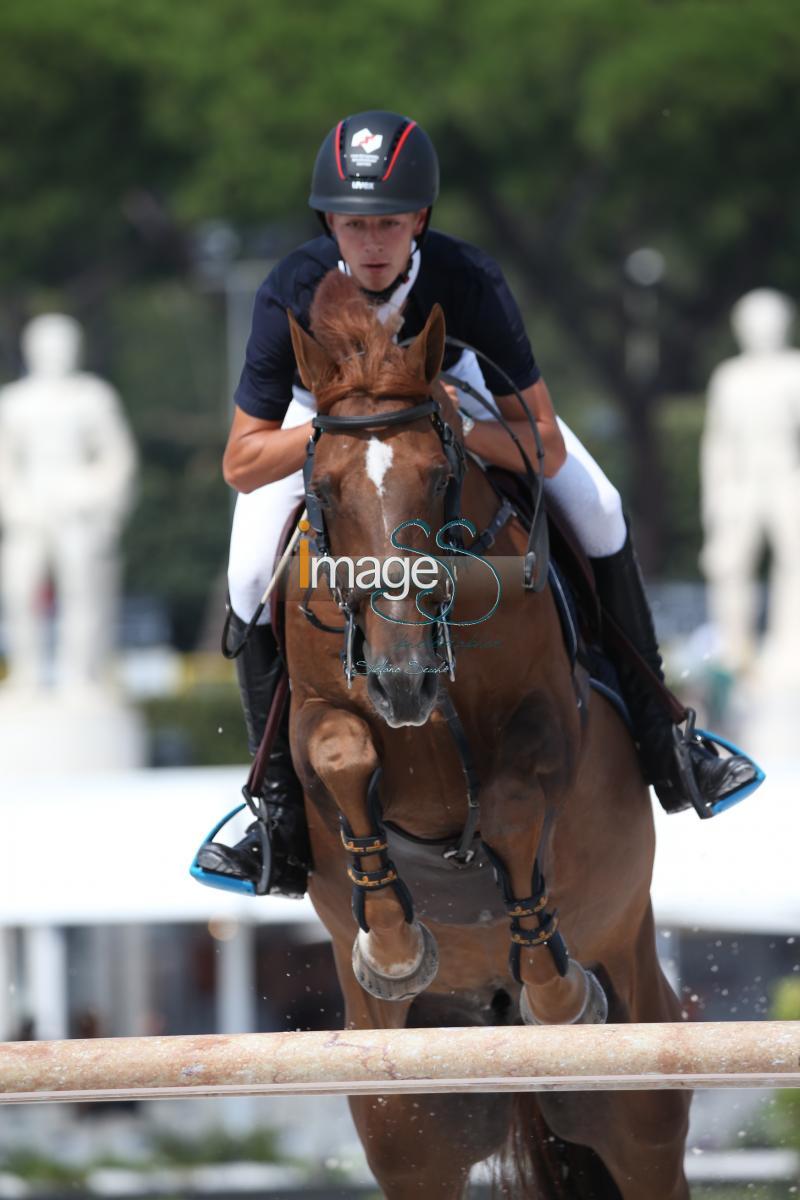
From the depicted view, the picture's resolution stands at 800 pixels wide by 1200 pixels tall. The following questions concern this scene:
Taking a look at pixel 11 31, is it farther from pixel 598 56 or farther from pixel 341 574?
pixel 341 574

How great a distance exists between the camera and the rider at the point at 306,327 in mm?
4203

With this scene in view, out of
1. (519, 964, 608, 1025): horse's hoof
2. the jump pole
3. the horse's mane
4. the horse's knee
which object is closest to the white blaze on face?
the horse's mane

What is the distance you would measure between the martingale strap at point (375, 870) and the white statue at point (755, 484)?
1143 cm

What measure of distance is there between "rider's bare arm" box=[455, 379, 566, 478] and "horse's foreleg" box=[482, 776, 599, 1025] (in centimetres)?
75

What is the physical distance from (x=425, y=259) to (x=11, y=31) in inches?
943

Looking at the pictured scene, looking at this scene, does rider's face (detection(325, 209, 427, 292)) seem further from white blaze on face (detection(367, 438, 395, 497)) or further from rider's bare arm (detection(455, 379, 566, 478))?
white blaze on face (detection(367, 438, 395, 497))

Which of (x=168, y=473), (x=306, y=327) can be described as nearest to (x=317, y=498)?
(x=306, y=327)

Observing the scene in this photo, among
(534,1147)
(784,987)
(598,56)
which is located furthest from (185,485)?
(534,1147)

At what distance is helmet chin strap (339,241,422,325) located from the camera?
13.8 ft

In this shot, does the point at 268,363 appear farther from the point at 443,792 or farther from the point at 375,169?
the point at 443,792

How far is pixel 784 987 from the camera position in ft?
29.5

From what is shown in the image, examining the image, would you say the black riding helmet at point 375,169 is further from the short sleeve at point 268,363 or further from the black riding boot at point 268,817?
the black riding boot at point 268,817

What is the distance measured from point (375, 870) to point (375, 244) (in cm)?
137

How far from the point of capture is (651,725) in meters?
5.01
